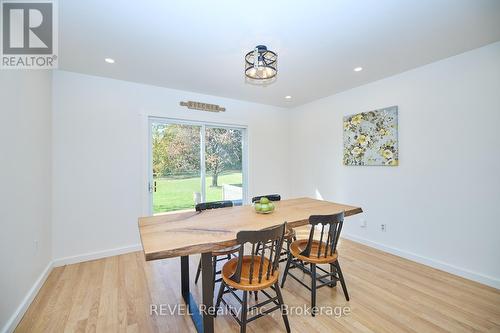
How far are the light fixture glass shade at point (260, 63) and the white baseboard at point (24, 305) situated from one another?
2.88 meters

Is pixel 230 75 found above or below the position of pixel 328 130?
above

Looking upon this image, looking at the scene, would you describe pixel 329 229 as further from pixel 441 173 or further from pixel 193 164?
pixel 193 164

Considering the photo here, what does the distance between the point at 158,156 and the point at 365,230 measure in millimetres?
3636

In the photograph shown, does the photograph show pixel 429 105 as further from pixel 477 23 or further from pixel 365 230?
pixel 365 230

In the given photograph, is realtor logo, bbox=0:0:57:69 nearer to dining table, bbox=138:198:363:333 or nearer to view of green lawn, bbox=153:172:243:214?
dining table, bbox=138:198:363:333

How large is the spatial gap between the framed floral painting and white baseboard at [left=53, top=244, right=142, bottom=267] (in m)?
3.78

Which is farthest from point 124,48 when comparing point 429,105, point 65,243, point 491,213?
point 491,213

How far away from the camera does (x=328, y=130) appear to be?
4.10 metres

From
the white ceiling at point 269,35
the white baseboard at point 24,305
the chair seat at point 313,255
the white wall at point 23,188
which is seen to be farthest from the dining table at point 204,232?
the white ceiling at point 269,35

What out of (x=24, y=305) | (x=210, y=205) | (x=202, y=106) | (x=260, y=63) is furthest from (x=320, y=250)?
(x=202, y=106)

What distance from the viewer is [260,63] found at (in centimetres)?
189

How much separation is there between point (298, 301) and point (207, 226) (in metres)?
1.22

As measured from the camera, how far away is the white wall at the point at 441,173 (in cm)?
234

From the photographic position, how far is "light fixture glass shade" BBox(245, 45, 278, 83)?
6.11ft
